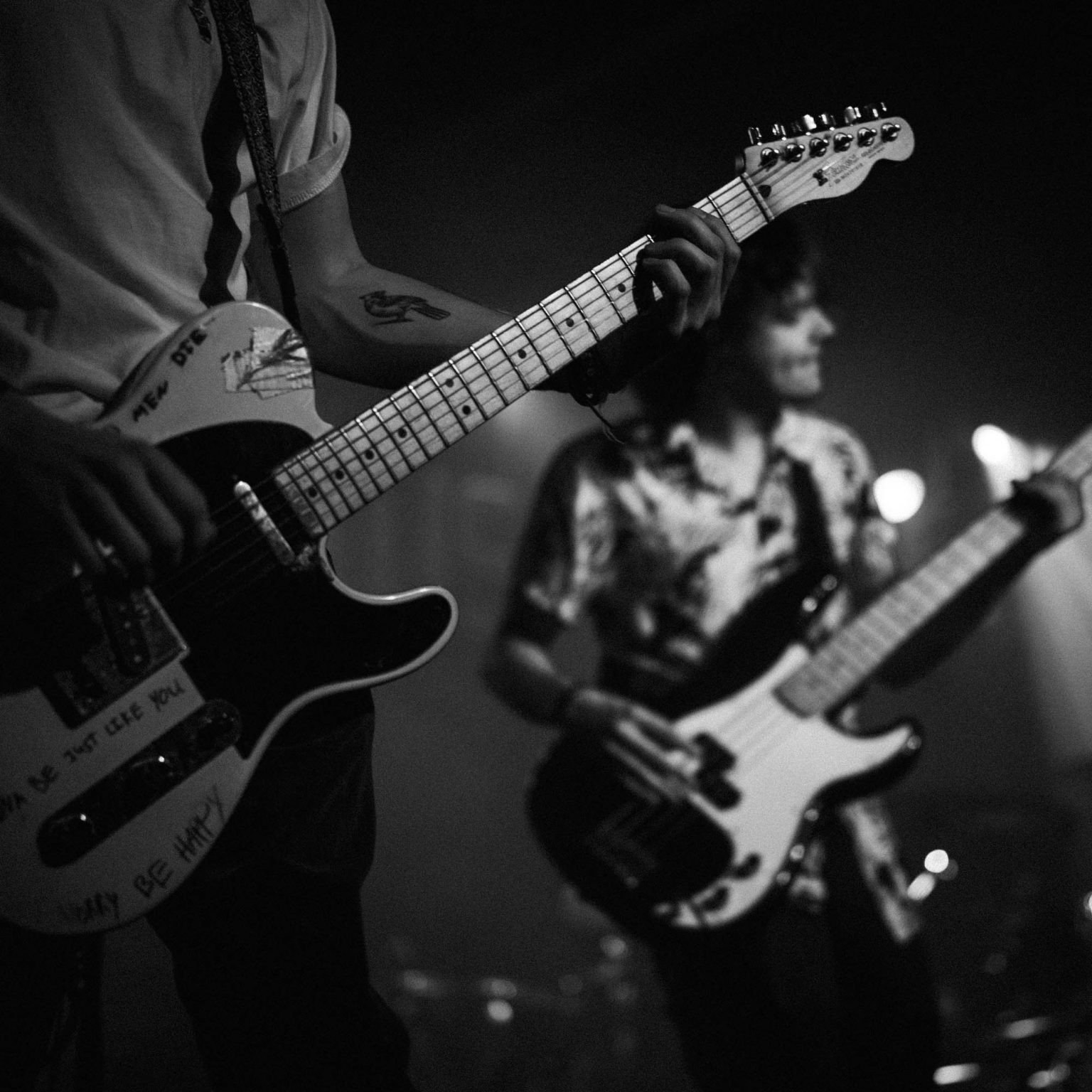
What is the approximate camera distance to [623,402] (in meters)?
2.93

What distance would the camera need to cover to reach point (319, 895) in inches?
40.1

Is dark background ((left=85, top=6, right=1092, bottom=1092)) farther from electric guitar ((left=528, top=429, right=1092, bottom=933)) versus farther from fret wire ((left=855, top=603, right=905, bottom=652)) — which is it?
fret wire ((left=855, top=603, right=905, bottom=652))

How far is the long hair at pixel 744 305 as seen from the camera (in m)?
2.78

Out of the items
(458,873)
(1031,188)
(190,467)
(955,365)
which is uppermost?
(190,467)

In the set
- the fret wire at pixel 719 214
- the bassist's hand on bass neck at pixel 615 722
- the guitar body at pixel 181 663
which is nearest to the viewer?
the guitar body at pixel 181 663

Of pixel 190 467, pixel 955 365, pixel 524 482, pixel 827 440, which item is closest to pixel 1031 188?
pixel 955 365

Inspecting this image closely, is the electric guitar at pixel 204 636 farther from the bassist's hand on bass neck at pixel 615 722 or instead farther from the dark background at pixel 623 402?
the dark background at pixel 623 402

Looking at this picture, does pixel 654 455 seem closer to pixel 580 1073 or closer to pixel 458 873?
pixel 458 873

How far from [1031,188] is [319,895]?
3214 mm

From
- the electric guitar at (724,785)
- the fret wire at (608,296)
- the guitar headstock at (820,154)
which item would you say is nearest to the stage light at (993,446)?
the electric guitar at (724,785)

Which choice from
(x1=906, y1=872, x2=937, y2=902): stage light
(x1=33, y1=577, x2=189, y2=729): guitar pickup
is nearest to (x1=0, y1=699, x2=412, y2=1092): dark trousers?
(x1=33, y1=577, x2=189, y2=729): guitar pickup

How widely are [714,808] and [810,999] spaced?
21.7 inches

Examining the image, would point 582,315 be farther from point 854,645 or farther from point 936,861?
point 936,861

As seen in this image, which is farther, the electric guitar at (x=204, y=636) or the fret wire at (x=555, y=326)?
the fret wire at (x=555, y=326)
